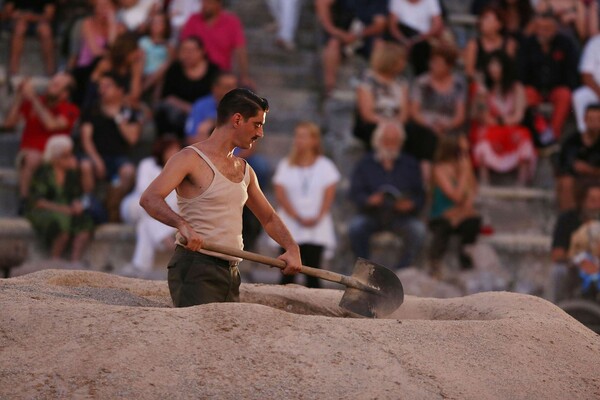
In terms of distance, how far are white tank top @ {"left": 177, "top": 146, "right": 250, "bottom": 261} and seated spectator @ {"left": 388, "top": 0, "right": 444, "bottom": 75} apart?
6690 millimetres

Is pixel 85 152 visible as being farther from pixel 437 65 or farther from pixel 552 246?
pixel 552 246

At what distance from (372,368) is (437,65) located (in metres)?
7.58

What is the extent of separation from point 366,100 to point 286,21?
221 centimetres

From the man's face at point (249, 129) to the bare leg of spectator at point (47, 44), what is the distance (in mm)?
7150

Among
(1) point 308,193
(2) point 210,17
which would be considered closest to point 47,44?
(2) point 210,17

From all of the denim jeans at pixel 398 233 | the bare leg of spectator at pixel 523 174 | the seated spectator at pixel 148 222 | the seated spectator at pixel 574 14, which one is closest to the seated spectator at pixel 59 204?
the seated spectator at pixel 148 222

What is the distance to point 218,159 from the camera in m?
6.55

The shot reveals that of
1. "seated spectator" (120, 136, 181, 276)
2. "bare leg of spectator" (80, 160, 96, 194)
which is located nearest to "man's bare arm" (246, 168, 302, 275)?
"seated spectator" (120, 136, 181, 276)

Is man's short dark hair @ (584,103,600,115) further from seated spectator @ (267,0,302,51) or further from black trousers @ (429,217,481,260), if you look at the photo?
seated spectator @ (267,0,302,51)

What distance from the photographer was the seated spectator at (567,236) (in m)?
10.9

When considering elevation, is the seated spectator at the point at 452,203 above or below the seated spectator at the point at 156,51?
below

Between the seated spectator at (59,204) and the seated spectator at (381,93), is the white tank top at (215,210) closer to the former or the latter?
the seated spectator at (59,204)

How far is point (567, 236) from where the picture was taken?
11.3 meters

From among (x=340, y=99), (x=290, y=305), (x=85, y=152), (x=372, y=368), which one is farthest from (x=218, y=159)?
(x=340, y=99)
